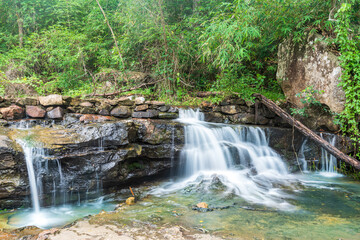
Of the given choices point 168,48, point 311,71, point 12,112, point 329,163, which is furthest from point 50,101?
point 329,163

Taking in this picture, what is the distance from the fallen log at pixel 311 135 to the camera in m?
5.58

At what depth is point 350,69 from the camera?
618 cm

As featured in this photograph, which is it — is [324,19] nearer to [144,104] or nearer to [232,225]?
[144,104]

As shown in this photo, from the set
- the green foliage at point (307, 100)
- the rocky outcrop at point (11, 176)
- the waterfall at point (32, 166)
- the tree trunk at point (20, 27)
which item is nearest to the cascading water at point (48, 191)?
the waterfall at point (32, 166)

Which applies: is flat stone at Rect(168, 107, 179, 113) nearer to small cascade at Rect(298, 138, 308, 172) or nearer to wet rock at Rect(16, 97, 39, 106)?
wet rock at Rect(16, 97, 39, 106)

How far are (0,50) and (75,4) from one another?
4103 mm

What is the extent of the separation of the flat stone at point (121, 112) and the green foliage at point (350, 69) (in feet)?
19.4

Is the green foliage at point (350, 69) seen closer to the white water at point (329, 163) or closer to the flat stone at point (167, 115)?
the white water at point (329, 163)

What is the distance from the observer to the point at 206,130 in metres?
6.33

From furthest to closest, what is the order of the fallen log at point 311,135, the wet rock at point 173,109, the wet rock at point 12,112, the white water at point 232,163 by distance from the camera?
the wet rock at point 173,109
the wet rock at point 12,112
the fallen log at point 311,135
the white water at point 232,163

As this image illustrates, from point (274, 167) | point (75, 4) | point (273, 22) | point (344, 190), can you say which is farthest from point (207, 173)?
point (75, 4)

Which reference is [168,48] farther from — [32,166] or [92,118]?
[32,166]

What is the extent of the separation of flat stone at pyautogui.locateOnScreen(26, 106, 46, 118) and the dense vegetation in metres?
2.07

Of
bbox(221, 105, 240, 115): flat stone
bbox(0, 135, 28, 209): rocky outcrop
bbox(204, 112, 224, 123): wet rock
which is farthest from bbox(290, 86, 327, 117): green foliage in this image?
bbox(0, 135, 28, 209): rocky outcrop
